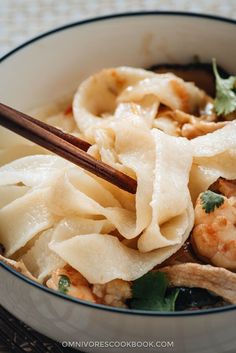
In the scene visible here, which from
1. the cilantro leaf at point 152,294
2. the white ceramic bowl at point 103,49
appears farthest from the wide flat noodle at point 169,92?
the cilantro leaf at point 152,294

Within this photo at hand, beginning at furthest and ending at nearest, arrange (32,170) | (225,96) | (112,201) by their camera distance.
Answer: (225,96), (32,170), (112,201)

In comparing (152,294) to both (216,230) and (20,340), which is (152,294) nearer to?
(216,230)

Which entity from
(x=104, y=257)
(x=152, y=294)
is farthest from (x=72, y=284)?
(x=152, y=294)

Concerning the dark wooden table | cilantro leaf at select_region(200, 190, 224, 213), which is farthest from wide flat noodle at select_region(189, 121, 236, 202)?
the dark wooden table

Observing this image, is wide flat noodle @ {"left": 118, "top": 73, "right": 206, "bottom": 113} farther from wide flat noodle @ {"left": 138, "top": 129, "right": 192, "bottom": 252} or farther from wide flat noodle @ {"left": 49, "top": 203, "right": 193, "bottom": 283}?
wide flat noodle @ {"left": 49, "top": 203, "right": 193, "bottom": 283}

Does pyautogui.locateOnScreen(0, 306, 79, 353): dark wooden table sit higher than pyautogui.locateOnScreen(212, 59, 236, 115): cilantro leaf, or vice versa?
pyautogui.locateOnScreen(212, 59, 236, 115): cilantro leaf

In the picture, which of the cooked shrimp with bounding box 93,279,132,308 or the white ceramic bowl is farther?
the white ceramic bowl
